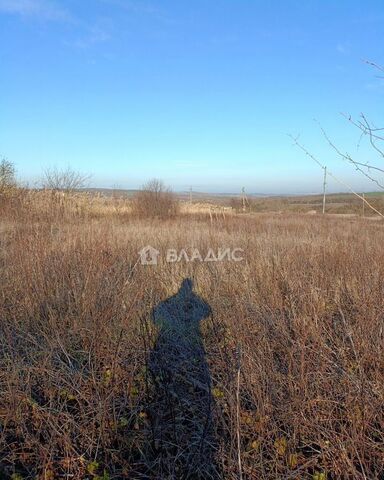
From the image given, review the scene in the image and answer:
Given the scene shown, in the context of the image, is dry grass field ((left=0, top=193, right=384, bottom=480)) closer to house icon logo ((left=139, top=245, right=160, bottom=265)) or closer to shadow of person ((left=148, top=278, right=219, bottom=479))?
shadow of person ((left=148, top=278, right=219, bottom=479))

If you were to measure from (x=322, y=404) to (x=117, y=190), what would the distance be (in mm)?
16658

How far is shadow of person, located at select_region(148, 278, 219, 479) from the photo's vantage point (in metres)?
1.85

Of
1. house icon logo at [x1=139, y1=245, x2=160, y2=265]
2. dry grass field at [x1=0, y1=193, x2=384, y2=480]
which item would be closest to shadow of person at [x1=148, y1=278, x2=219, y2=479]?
dry grass field at [x1=0, y1=193, x2=384, y2=480]

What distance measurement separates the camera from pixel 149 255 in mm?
6199

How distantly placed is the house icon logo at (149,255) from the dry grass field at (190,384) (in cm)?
157

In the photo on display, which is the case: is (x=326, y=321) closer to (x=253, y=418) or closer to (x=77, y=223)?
(x=253, y=418)

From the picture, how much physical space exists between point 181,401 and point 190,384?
25 centimetres

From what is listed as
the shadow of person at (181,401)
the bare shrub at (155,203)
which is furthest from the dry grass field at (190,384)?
the bare shrub at (155,203)

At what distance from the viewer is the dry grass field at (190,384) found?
1837mm

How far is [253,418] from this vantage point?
6.70 feet

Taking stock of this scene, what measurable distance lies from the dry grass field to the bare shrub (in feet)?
45.3

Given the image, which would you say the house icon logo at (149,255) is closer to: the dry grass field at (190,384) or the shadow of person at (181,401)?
the dry grass field at (190,384)

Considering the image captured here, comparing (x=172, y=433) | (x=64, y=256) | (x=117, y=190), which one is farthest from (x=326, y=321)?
(x=117, y=190)

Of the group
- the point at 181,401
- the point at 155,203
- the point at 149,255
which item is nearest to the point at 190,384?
the point at 181,401
